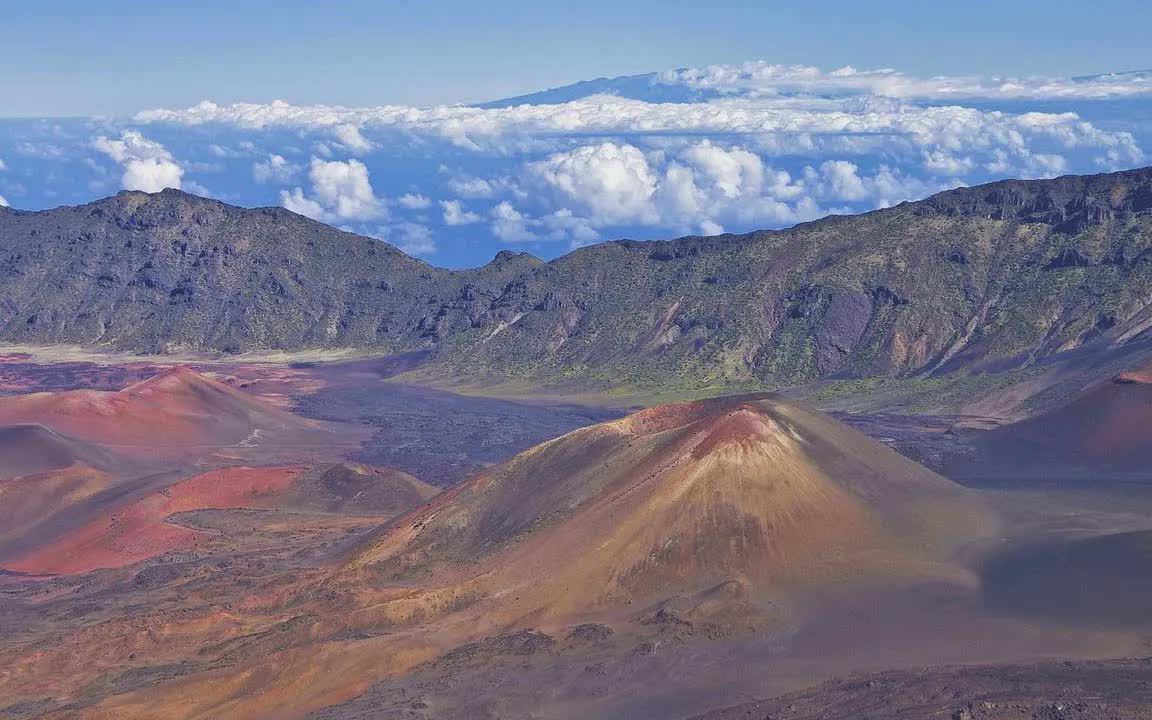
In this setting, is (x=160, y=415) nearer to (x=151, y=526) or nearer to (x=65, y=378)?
(x=151, y=526)

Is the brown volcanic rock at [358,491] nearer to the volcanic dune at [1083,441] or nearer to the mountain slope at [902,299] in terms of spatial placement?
the volcanic dune at [1083,441]

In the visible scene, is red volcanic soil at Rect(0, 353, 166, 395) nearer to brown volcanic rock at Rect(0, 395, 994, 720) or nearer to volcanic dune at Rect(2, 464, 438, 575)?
volcanic dune at Rect(2, 464, 438, 575)

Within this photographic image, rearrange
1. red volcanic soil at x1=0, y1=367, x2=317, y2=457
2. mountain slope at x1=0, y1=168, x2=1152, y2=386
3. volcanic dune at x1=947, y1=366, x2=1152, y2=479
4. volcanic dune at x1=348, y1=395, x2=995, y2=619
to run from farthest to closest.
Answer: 1. mountain slope at x1=0, y1=168, x2=1152, y2=386
2. red volcanic soil at x1=0, y1=367, x2=317, y2=457
3. volcanic dune at x1=947, y1=366, x2=1152, y2=479
4. volcanic dune at x1=348, y1=395, x2=995, y2=619

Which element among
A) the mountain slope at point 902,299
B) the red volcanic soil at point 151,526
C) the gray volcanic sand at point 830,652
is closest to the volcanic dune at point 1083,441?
the gray volcanic sand at point 830,652

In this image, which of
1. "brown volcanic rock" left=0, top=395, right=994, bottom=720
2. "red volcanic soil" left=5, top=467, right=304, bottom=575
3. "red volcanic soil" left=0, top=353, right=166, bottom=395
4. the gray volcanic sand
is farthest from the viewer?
"red volcanic soil" left=0, top=353, right=166, bottom=395

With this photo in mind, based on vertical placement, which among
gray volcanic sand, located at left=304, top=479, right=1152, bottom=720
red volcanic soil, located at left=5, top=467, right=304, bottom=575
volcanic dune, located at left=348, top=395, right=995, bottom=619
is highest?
volcanic dune, located at left=348, top=395, right=995, bottom=619

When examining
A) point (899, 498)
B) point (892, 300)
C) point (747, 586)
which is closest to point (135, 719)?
point (747, 586)

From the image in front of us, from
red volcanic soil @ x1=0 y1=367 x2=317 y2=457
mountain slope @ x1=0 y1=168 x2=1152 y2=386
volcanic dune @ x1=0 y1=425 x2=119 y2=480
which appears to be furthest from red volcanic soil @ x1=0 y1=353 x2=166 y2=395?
volcanic dune @ x1=0 y1=425 x2=119 y2=480
